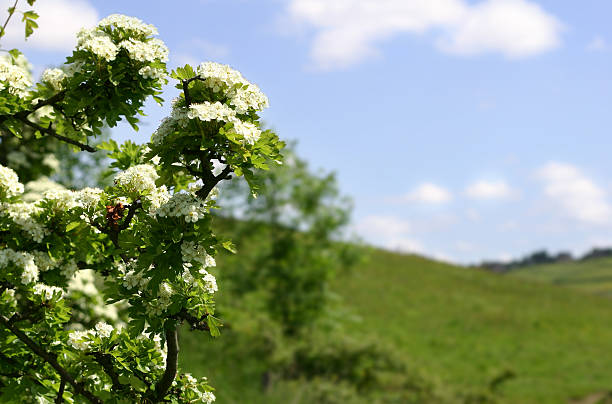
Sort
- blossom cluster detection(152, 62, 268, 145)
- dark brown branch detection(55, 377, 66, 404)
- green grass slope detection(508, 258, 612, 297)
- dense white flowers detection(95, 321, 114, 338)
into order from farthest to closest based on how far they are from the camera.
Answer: green grass slope detection(508, 258, 612, 297) < dense white flowers detection(95, 321, 114, 338) < dark brown branch detection(55, 377, 66, 404) < blossom cluster detection(152, 62, 268, 145)

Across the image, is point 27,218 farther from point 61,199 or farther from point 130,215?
point 130,215

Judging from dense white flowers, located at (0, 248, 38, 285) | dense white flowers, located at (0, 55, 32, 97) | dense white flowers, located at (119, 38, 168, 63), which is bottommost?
dense white flowers, located at (0, 248, 38, 285)

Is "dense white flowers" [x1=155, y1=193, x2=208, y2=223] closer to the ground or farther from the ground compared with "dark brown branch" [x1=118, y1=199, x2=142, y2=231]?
closer to the ground

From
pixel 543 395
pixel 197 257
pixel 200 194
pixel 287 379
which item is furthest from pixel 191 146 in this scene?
pixel 543 395

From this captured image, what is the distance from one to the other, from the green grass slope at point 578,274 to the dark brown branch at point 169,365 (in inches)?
4914

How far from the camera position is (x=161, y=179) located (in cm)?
565

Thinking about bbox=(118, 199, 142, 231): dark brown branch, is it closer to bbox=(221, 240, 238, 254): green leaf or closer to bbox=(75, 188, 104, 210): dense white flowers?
bbox=(75, 188, 104, 210): dense white flowers

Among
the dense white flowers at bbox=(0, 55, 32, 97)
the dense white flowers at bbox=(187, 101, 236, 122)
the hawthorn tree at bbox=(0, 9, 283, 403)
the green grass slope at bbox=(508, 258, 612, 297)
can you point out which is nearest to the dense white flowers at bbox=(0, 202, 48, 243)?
the hawthorn tree at bbox=(0, 9, 283, 403)

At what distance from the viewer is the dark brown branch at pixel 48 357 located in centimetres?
579

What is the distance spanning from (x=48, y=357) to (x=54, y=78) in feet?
10.1

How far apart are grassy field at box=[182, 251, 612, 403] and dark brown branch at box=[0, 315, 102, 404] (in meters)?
15.9

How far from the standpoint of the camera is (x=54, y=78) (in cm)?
676

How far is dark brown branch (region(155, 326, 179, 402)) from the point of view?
17.9ft

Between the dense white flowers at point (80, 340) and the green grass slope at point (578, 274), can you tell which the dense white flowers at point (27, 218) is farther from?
the green grass slope at point (578, 274)
